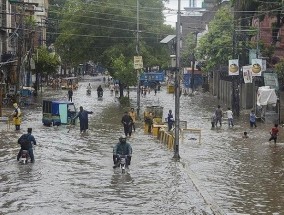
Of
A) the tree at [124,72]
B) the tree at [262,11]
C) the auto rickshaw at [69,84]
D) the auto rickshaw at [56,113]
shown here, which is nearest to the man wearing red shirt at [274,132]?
the auto rickshaw at [56,113]

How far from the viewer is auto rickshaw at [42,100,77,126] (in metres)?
36.2

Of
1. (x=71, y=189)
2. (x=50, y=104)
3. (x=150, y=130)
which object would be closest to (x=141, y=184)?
(x=71, y=189)

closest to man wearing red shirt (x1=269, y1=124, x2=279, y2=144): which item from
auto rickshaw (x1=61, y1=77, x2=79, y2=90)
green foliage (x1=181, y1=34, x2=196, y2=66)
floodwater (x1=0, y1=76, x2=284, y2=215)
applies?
floodwater (x1=0, y1=76, x2=284, y2=215)

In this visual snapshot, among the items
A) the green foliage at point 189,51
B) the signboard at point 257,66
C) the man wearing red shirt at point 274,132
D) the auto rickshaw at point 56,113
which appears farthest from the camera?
the green foliage at point 189,51

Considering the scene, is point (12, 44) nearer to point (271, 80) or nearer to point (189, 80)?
point (271, 80)

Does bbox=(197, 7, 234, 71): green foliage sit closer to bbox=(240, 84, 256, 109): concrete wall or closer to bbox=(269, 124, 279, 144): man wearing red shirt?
bbox=(240, 84, 256, 109): concrete wall

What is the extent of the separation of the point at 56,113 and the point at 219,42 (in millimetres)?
25902

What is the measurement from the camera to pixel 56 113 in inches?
1436

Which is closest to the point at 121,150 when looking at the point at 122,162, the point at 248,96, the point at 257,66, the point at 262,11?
the point at 122,162

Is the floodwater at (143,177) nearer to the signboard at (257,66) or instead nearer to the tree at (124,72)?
the signboard at (257,66)

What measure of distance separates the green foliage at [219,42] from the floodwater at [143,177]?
2618 cm

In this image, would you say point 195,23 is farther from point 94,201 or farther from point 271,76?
point 94,201

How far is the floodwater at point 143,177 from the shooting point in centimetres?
1594

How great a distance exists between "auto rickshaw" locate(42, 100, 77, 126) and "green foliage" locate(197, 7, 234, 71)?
24.6m
